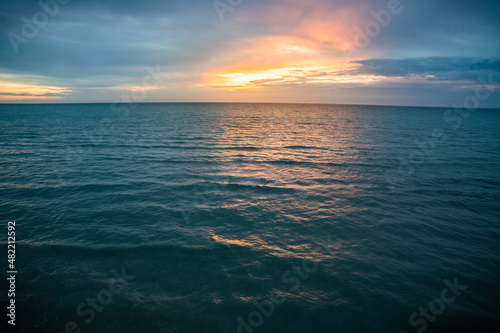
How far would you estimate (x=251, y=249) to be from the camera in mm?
11422

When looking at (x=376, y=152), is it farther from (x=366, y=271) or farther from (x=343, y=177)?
(x=366, y=271)

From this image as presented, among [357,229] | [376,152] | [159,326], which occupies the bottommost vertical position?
[159,326]

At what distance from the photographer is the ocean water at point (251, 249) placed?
7.99 m

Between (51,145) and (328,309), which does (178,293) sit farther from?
(51,145)

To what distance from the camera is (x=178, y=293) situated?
8.78 metres

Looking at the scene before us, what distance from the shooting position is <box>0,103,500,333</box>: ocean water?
7.99m

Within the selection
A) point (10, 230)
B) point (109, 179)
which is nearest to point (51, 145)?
point (109, 179)

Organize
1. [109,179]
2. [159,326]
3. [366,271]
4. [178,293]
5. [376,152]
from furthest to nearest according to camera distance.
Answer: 1. [376,152]
2. [109,179]
3. [366,271]
4. [178,293]
5. [159,326]

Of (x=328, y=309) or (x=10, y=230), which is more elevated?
(x=10, y=230)

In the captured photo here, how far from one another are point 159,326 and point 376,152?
3364 centimetres

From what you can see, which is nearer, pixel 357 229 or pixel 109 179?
pixel 357 229

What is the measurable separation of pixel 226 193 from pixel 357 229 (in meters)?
9.88

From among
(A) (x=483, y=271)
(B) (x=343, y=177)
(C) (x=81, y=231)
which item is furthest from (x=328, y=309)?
(B) (x=343, y=177)

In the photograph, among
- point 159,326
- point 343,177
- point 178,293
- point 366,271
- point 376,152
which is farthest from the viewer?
point 376,152
